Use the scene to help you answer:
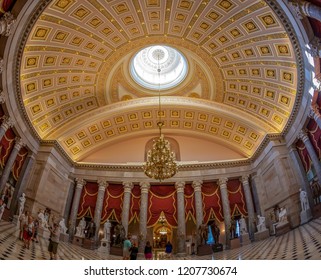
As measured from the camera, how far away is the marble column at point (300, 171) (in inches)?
486

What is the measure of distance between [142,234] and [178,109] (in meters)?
7.92

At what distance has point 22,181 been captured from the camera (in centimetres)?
1361

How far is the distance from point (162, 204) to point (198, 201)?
2293mm

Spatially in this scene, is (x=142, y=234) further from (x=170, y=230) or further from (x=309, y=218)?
(x=309, y=218)

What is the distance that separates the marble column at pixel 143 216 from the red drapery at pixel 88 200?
293 cm

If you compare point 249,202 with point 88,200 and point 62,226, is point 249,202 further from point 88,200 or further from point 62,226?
point 62,226

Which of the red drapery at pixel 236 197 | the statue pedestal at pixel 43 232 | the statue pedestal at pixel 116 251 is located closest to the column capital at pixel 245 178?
the red drapery at pixel 236 197

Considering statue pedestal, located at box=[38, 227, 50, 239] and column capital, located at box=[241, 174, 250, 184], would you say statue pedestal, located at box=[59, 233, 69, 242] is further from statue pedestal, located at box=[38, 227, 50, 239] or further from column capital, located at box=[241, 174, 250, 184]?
column capital, located at box=[241, 174, 250, 184]

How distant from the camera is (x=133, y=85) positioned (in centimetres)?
1666

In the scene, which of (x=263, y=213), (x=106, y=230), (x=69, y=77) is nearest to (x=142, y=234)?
(x=106, y=230)

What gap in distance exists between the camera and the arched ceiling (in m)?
11.7

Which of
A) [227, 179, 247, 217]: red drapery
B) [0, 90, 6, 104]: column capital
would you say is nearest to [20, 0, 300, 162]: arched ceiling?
[0, 90, 6, 104]: column capital

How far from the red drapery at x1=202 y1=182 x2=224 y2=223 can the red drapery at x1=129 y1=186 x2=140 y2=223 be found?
13.6 feet

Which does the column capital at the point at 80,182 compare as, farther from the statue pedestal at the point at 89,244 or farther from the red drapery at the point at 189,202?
the red drapery at the point at 189,202
